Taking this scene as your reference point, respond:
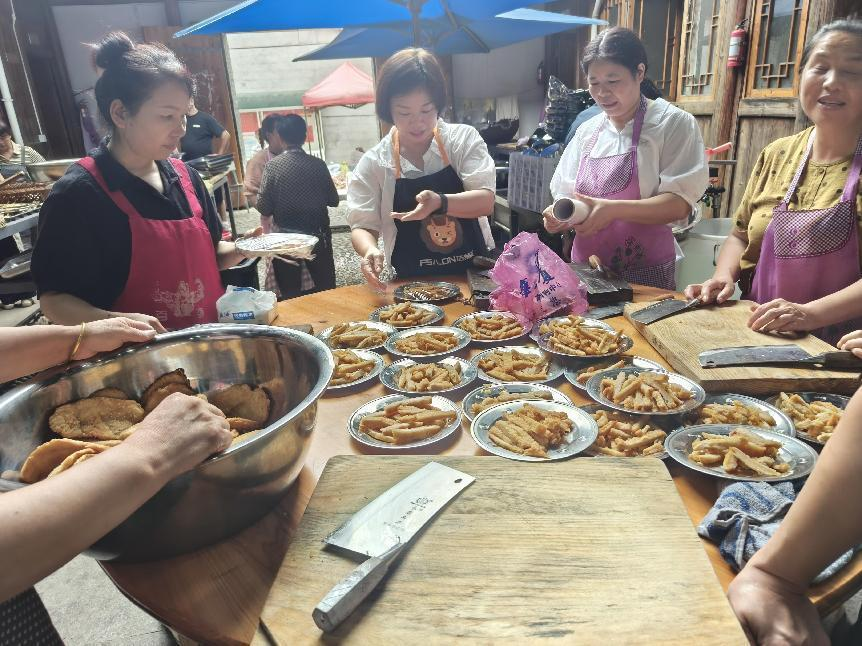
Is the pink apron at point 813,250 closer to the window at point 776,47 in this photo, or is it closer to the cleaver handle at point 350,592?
the cleaver handle at point 350,592

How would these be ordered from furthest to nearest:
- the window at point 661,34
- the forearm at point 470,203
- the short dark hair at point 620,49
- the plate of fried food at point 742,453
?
the window at point 661,34, the forearm at point 470,203, the short dark hair at point 620,49, the plate of fried food at point 742,453

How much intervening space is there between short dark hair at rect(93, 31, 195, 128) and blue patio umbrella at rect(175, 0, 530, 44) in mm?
2054

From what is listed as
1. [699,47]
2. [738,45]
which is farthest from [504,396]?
[699,47]

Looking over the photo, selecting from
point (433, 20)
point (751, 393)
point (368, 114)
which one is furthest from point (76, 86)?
point (751, 393)

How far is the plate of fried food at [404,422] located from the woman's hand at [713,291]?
1.21 m

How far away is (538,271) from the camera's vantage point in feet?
7.34

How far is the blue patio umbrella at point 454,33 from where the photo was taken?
205 inches

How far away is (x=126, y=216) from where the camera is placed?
6.77 ft

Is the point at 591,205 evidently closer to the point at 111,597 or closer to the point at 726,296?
the point at 726,296

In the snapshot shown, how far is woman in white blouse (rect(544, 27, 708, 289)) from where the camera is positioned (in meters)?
2.59

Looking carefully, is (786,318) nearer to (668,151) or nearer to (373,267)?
(668,151)

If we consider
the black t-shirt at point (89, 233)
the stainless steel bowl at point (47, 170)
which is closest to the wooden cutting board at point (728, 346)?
the black t-shirt at point (89, 233)

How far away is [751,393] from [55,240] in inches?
91.5

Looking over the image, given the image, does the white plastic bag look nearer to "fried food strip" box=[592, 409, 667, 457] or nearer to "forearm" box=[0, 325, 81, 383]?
"forearm" box=[0, 325, 81, 383]
